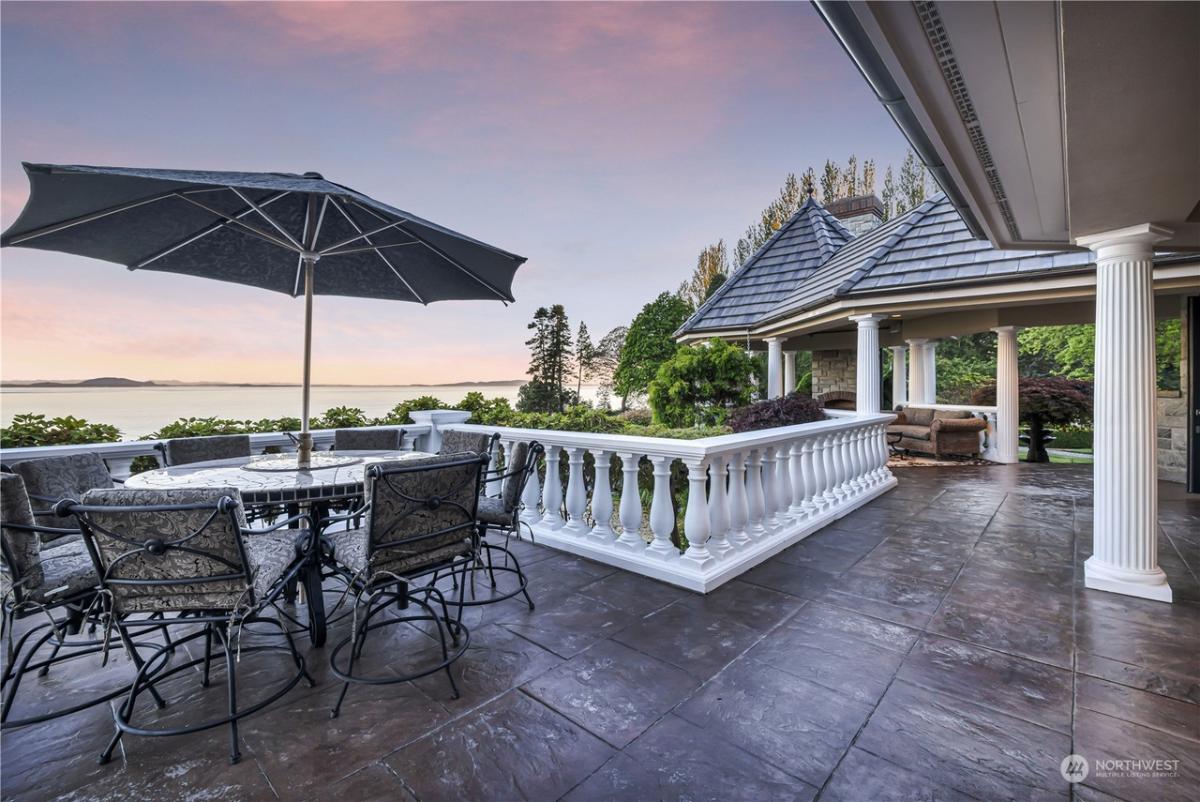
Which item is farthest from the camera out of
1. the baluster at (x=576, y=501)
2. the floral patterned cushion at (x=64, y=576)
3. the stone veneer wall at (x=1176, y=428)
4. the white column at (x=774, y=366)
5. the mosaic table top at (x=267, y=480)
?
the white column at (x=774, y=366)

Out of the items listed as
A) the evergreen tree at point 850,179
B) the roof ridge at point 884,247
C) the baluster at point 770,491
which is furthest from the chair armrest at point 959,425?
the evergreen tree at point 850,179

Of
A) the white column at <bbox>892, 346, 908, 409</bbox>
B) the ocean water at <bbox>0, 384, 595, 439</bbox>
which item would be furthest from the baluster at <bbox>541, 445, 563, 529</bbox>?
the white column at <bbox>892, 346, 908, 409</bbox>

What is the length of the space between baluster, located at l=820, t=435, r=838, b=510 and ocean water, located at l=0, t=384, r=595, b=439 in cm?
452

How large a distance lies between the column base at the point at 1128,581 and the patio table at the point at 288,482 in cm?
440

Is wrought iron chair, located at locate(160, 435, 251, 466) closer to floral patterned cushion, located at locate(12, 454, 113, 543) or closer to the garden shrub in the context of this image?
floral patterned cushion, located at locate(12, 454, 113, 543)

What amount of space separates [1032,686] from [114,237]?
517cm

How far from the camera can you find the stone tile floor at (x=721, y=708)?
1.54 meters

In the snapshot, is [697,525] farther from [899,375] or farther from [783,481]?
[899,375]

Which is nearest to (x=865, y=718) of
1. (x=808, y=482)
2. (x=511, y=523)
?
(x=511, y=523)

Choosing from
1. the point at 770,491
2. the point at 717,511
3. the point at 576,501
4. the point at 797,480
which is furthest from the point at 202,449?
the point at 797,480

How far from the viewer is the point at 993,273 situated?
6395 millimetres

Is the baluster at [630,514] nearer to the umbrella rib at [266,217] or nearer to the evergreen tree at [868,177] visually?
the umbrella rib at [266,217]

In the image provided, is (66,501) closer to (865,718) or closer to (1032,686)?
(865,718)

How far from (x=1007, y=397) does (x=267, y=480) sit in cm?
1074
